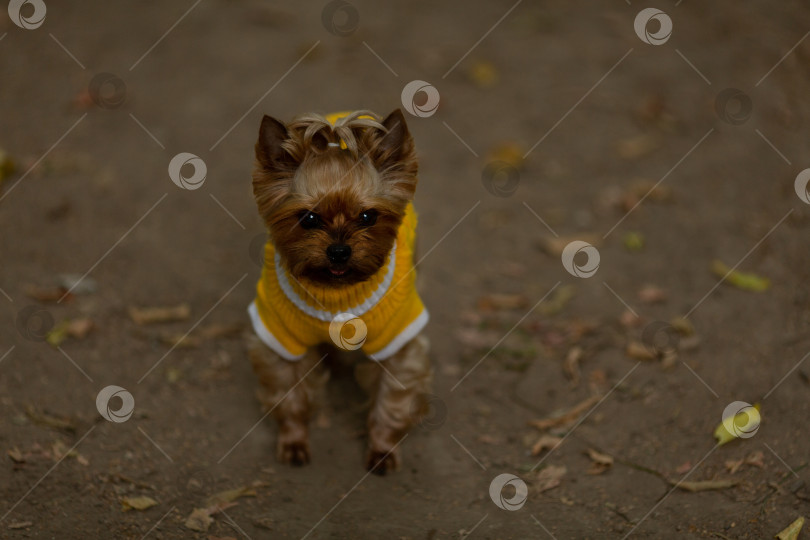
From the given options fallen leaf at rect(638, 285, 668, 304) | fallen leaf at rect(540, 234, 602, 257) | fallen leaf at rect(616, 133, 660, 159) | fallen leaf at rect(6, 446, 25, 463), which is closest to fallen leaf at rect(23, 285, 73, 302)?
fallen leaf at rect(6, 446, 25, 463)

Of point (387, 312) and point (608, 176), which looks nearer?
point (387, 312)

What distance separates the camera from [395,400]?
502 cm

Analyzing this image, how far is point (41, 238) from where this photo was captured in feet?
21.8

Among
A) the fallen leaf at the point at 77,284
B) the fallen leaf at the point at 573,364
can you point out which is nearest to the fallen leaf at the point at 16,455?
the fallen leaf at the point at 77,284

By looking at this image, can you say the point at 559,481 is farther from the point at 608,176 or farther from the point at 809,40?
the point at 809,40

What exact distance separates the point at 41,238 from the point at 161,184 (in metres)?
1.22

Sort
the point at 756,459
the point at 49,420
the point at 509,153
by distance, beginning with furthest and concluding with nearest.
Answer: the point at 509,153, the point at 49,420, the point at 756,459

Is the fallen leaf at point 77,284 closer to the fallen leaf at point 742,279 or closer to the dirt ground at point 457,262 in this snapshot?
the dirt ground at point 457,262

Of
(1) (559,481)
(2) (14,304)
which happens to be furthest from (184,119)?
(1) (559,481)

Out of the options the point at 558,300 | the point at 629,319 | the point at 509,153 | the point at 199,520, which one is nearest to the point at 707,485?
the point at 629,319

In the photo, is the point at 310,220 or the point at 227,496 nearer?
the point at 310,220

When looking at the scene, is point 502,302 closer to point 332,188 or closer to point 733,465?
point 733,465

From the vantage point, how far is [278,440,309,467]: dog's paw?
5066 millimetres

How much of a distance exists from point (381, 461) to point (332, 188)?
1.92 m
